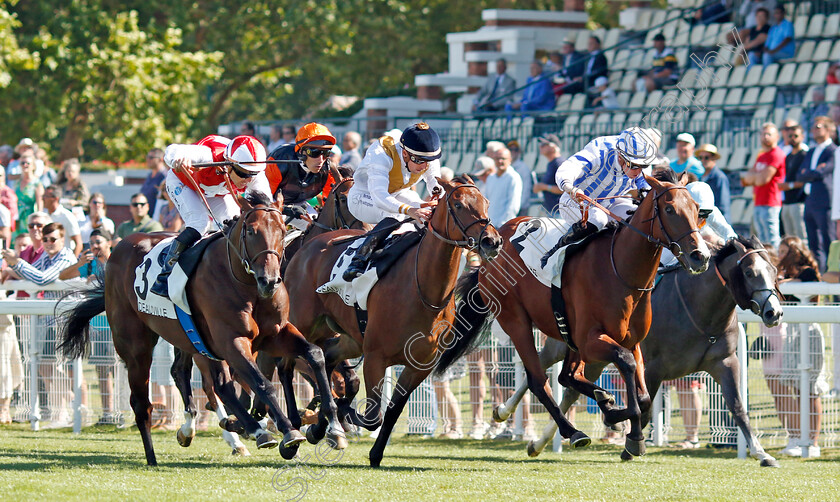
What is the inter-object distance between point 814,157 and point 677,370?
4.37 meters

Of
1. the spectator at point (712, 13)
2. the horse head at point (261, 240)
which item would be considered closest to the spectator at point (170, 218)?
the horse head at point (261, 240)

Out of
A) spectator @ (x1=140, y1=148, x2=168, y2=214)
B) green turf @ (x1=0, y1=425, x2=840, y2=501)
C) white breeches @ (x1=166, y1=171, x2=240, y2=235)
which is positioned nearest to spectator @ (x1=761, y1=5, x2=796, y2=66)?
spectator @ (x1=140, y1=148, x2=168, y2=214)

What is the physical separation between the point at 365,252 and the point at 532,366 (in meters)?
1.25

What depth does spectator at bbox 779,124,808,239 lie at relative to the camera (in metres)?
12.1

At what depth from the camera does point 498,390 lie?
9852mm

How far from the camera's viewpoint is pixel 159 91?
22922 millimetres

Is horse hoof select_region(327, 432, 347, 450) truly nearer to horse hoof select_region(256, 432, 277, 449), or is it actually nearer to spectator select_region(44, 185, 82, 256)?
horse hoof select_region(256, 432, 277, 449)

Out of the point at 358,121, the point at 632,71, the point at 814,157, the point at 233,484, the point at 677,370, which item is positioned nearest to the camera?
the point at 233,484

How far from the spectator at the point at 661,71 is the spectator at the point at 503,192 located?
16.2ft

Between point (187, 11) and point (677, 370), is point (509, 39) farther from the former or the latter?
point (677, 370)

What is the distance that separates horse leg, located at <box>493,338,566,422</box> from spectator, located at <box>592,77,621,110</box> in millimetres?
8172

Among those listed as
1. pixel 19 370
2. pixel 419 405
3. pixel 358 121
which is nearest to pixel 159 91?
pixel 358 121

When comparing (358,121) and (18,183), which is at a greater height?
(358,121)

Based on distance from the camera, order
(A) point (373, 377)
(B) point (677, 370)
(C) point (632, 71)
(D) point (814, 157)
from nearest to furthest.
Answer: (A) point (373, 377) → (B) point (677, 370) → (D) point (814, 157) → (C) point (632, 71)
